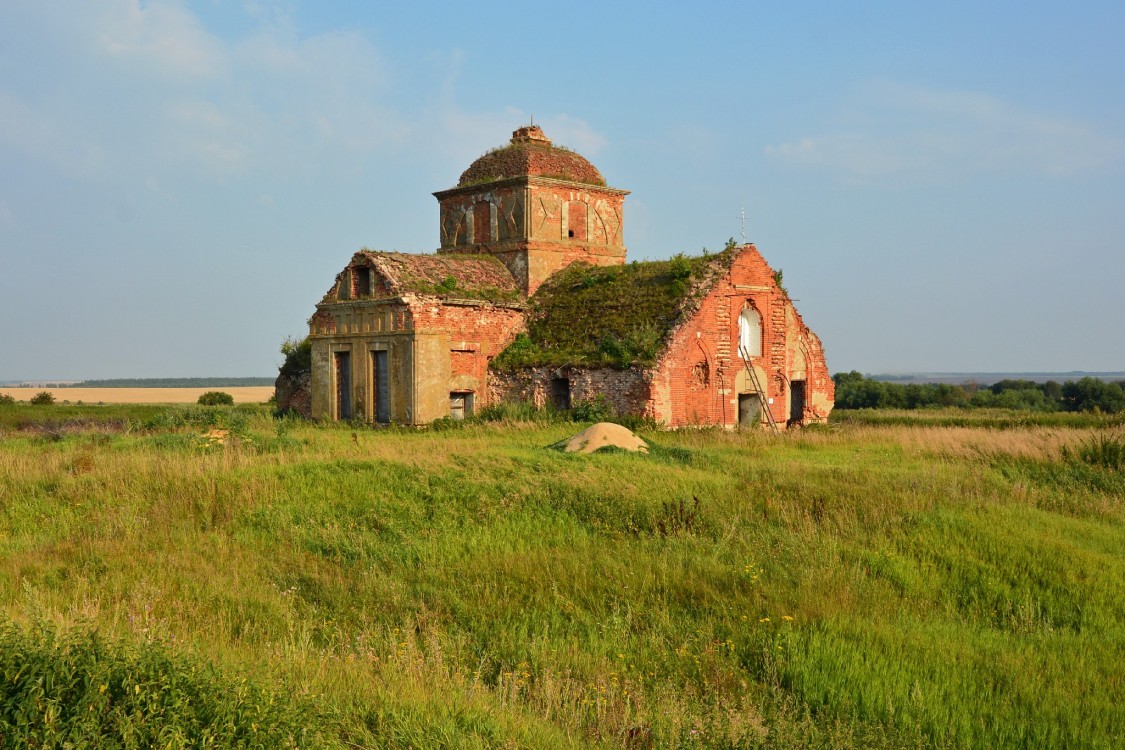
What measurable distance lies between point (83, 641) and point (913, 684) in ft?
19.0

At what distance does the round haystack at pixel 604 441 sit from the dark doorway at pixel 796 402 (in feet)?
35.5

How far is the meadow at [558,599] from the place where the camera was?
18.8ft

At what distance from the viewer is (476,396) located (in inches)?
1054

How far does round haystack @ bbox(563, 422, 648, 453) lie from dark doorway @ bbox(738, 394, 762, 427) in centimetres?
837

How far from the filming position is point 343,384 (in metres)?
27.7

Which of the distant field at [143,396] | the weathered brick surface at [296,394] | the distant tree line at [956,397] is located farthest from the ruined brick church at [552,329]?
the distant field at [143,396]

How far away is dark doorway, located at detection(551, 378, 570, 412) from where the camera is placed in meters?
26.0

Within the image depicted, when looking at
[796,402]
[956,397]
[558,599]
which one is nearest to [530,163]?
[796,402]

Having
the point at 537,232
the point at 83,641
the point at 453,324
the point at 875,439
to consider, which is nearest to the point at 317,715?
the point at 83,641

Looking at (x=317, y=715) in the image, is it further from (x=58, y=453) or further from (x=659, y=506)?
(x=58, y=453)

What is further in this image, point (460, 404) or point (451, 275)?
point (451, 275)

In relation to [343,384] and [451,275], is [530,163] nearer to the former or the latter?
[451,275]

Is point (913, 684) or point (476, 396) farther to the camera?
point (476, 396)

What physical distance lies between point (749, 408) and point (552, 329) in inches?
240
